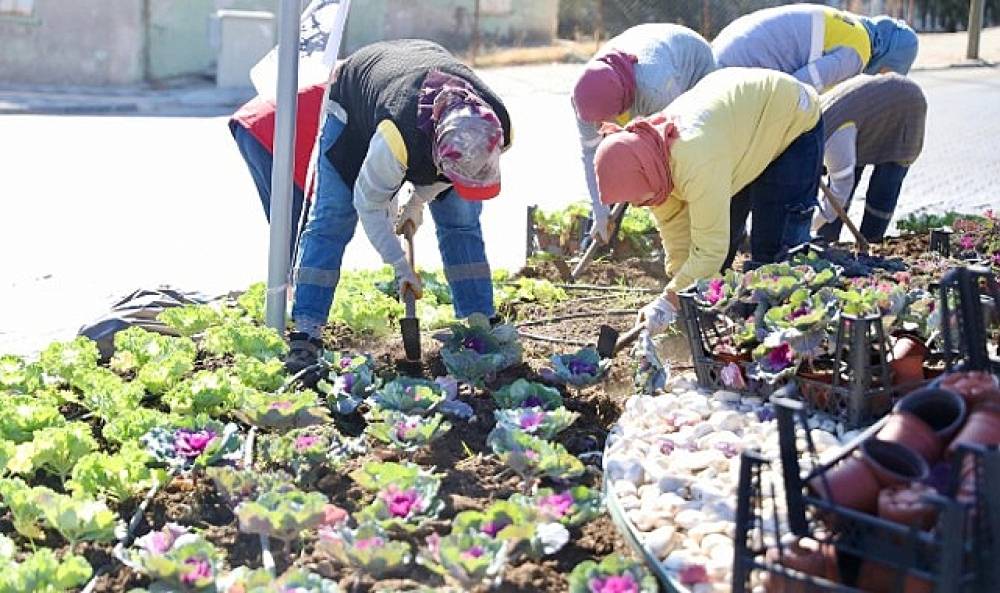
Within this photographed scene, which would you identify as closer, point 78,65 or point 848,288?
point 848,288

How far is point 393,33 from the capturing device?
68.4 feet

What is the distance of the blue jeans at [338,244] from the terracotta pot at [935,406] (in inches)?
104

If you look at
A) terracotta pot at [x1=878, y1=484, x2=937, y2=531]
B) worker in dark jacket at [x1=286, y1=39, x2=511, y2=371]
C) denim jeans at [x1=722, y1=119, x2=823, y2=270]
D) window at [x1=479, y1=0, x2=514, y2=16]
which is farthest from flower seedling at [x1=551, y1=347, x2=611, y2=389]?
window at [x1=479, y1=0, x2=514, y2=16]

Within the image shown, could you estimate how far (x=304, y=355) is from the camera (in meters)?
4.87

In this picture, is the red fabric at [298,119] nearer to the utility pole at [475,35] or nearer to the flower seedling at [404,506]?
the flower seedling at [404,506]

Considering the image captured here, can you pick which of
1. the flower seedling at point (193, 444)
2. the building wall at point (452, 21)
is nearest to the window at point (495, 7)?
the building wall at point (452, 21)

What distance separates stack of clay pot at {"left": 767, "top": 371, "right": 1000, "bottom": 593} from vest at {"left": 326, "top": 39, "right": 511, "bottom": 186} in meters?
2.20

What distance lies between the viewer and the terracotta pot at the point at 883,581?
2.51 metres

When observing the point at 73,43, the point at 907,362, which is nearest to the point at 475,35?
the point at 73,43

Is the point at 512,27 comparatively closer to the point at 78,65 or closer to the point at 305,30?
the point at 78,65

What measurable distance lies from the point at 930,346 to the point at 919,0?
27.3m

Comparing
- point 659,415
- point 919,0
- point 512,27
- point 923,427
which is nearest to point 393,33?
point 512,27

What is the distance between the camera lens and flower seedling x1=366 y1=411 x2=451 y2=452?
3.84 metres

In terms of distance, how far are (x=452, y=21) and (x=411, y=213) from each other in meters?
16.6
